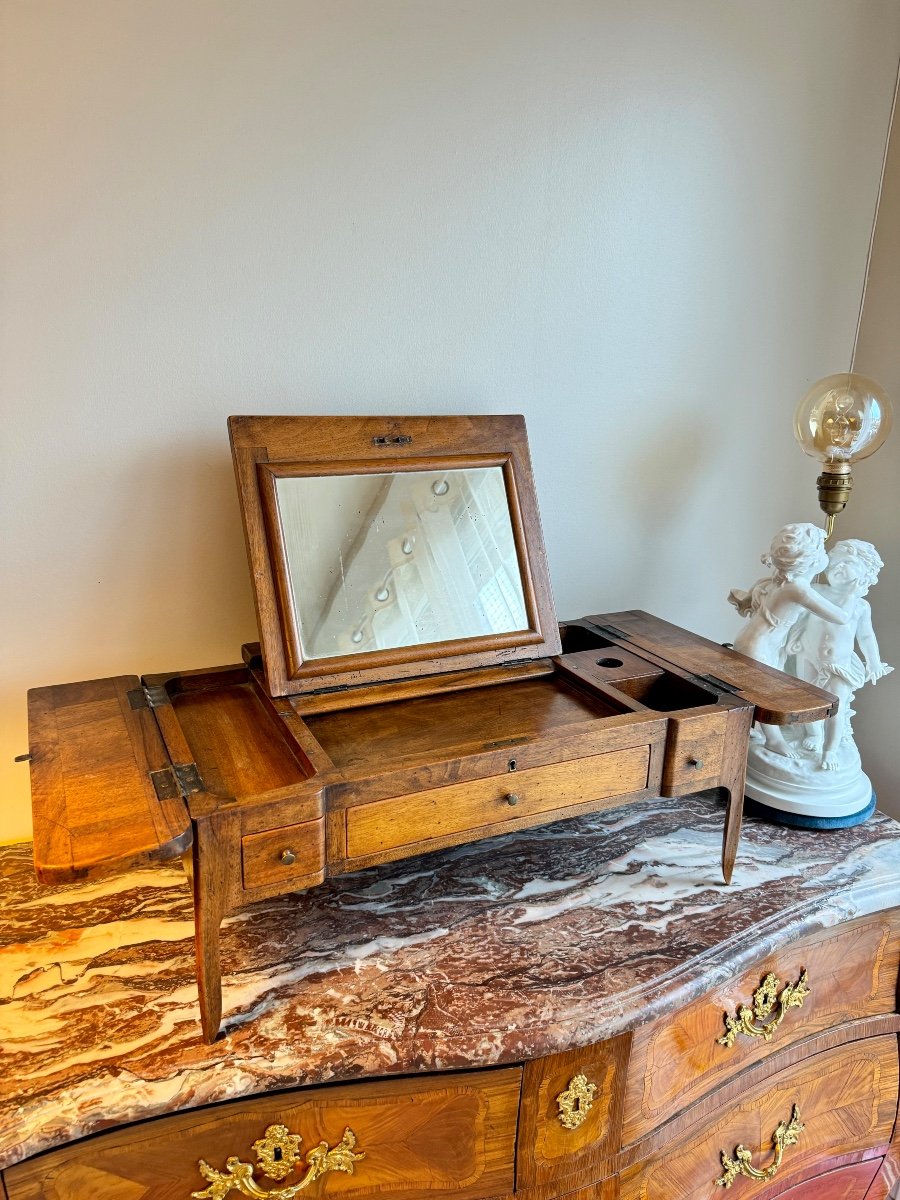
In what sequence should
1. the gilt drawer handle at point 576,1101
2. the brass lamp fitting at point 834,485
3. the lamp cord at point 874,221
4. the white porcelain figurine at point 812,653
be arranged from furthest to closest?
the lamp cord at point 874,221 < the brass lamp fitting at point 834,485 < the white porcelain figurine at point 812,653 < the gilt drawer handle at point 576,1101

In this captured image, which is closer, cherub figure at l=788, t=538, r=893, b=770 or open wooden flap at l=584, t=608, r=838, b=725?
open wooden flap at l=584, t=608, r=838, b=725

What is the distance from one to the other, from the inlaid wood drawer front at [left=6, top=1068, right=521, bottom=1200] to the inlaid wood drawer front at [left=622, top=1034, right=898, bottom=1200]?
26cm

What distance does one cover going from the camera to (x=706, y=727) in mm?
1090

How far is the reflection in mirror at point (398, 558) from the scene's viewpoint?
1.11 meters

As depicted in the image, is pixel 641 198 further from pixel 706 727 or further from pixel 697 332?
pixel 706 727

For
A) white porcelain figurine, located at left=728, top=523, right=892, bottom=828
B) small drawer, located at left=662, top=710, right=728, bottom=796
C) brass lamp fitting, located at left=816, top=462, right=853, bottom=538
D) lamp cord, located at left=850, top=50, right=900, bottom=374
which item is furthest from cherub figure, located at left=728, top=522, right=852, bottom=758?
lamp cord, located at left=850, top=50, right=900, bottom=374

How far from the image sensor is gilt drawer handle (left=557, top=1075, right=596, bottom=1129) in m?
0.97

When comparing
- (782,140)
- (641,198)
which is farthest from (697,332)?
(782,140)

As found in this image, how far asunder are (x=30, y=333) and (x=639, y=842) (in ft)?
3.59

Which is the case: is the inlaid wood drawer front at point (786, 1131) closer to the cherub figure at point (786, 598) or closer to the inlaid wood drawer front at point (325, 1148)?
the inlaid wood drawer front at point (325, 1148)

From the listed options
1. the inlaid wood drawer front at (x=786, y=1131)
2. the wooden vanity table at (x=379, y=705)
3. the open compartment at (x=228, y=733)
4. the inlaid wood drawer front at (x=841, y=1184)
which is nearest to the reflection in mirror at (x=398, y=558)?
the wooden vanity table at (x=379, y=705)

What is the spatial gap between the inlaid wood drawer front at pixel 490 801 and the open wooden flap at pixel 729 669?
0.20 metres

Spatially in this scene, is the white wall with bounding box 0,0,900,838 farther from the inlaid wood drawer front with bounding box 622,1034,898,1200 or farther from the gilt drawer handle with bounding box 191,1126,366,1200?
the inlaid wood drawer front with bounding box 622,1034,898,1200

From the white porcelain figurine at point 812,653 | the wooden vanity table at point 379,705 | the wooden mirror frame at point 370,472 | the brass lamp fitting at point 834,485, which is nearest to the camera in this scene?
the wooden vanity table at point 379,705
